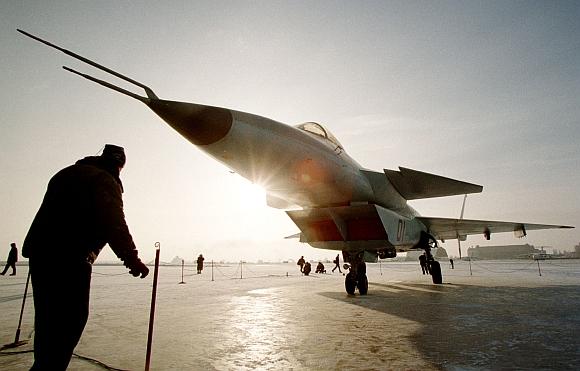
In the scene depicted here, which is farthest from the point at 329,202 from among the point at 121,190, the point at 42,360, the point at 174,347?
the point at 42,360

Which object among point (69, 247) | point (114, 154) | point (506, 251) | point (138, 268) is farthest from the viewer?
point (506, 251)

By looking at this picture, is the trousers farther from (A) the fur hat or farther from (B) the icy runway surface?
(B) the icy runway surface

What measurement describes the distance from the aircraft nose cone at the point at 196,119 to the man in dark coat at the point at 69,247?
6.31 ft

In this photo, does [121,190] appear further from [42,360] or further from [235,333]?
[235,333]

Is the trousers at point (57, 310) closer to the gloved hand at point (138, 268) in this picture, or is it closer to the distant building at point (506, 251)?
the gloved hand at point (138, 268)

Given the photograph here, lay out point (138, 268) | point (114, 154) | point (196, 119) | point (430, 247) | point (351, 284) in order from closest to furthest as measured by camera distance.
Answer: point (138, 268) < point (114, 154) < point (196, 119) < point (351, 284) < point (430, 247)

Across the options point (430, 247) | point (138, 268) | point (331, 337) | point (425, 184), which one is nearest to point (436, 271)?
point (430, 247)

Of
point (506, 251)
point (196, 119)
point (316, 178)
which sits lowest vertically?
point (506, 251)

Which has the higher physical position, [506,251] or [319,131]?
[319,131]

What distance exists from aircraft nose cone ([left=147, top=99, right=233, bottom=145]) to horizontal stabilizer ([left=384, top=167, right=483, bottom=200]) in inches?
201

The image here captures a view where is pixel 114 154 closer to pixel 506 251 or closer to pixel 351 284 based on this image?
pixel 351 284

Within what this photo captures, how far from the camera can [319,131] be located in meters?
7.11

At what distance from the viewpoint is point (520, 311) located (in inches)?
221

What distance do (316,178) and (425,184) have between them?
358cm
